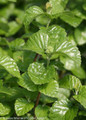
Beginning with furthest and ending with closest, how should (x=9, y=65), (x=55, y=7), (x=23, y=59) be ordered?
(x=23, y=59) → (x=55, y=7) → (x=9, y=65)

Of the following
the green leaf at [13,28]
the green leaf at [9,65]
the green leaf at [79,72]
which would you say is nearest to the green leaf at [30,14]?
the green leaf at [9,65]

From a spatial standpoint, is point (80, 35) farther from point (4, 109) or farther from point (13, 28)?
point (4, 109)

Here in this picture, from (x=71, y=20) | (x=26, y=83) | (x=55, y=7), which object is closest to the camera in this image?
(x=26, y=83)

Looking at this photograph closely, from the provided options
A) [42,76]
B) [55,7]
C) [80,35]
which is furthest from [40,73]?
[80,35]

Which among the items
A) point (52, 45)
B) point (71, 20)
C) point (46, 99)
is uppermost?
point (52, 45)

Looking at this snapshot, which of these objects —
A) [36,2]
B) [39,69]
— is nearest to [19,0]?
[36,2]

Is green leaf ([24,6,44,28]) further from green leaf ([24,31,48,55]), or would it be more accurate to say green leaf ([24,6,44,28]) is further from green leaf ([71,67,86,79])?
green leaf ([71,67,86,79])

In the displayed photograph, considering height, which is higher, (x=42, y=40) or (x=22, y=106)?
(x=42, y=40)

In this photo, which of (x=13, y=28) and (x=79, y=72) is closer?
(x=79, y=72)

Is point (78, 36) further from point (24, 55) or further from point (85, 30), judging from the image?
point (24, 55)
